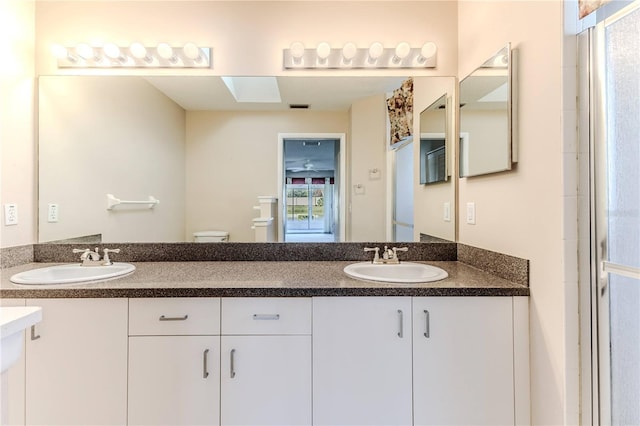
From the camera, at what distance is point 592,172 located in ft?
3.44

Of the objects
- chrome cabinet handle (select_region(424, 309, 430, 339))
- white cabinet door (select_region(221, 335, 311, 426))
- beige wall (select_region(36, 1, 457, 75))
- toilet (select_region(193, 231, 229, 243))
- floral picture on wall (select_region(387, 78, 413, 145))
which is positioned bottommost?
white cabinet door (select_region(221, 335, 311, 426))

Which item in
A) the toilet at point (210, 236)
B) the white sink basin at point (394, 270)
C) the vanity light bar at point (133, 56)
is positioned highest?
the vanity light bar at point (133, 56)

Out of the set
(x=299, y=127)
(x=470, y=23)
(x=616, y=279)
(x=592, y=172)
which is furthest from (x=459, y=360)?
(x=470, y=23)

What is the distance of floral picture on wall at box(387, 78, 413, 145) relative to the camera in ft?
6.18

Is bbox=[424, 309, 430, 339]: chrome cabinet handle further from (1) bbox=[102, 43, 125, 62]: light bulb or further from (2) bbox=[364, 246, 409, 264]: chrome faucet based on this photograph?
(1) bbox=[102, 43, 125, 62]: light bulb

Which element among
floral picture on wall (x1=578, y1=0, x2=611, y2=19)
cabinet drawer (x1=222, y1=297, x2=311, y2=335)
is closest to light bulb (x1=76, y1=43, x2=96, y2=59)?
cabinet drawer (x1=222, y1=297, x2=311, y2=335)

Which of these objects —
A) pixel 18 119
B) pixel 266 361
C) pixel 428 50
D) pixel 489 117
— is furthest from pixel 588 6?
pixel 18 119

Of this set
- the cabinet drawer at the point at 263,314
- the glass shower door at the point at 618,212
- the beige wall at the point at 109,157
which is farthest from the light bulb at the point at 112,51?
the glass shower door at the point at 618,212

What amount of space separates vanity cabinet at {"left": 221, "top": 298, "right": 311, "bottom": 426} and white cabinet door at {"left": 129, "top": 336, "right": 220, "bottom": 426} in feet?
0.17

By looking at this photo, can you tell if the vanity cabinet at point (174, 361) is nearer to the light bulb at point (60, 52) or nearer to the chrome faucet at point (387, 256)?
the chrome faucet at point (387, 256)

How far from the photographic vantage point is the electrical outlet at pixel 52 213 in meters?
1.81

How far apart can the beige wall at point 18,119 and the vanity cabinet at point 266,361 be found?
1336 mm

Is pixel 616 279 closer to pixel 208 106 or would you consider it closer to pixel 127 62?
pixel 208 106

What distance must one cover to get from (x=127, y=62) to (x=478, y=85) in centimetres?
189
